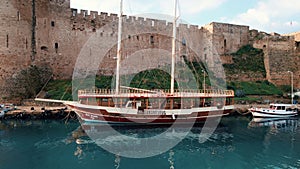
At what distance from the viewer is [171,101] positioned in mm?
16328

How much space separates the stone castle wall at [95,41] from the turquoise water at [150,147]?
862cm

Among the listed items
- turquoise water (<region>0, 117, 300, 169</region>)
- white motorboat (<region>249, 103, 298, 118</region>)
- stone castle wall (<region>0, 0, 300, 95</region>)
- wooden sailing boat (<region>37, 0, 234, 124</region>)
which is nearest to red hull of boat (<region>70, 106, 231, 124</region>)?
A: wooden sailing boat (<region>37, 0, 234, 124</region>)

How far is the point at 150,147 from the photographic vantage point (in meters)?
11.3

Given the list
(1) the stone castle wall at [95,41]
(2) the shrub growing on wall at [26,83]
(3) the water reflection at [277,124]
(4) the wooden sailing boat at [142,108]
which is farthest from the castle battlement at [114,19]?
(3) the water reflection at [277,124]

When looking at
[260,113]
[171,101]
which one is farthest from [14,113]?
[260,113]

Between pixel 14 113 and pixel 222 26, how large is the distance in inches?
949

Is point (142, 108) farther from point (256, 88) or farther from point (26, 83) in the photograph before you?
point (256, 88)

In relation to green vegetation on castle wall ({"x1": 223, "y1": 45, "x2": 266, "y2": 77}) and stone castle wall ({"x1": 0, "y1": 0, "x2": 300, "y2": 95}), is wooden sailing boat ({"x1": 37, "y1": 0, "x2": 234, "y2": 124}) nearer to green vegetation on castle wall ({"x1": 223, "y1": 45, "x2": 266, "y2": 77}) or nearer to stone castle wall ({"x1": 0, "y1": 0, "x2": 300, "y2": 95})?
stone castle wall ({"x1": 0, "y1": 0, "x2": 300, "y2": 95})

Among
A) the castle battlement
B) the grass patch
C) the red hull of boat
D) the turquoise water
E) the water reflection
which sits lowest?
the turquoise water

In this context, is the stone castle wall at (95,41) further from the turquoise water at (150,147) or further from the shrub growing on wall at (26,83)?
the turquoise water at (150,147)

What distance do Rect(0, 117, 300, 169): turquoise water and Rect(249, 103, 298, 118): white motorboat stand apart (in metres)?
4.42

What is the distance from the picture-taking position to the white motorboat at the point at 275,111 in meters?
20.0

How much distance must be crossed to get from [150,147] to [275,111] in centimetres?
1381

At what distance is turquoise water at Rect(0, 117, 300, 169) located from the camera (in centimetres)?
919
